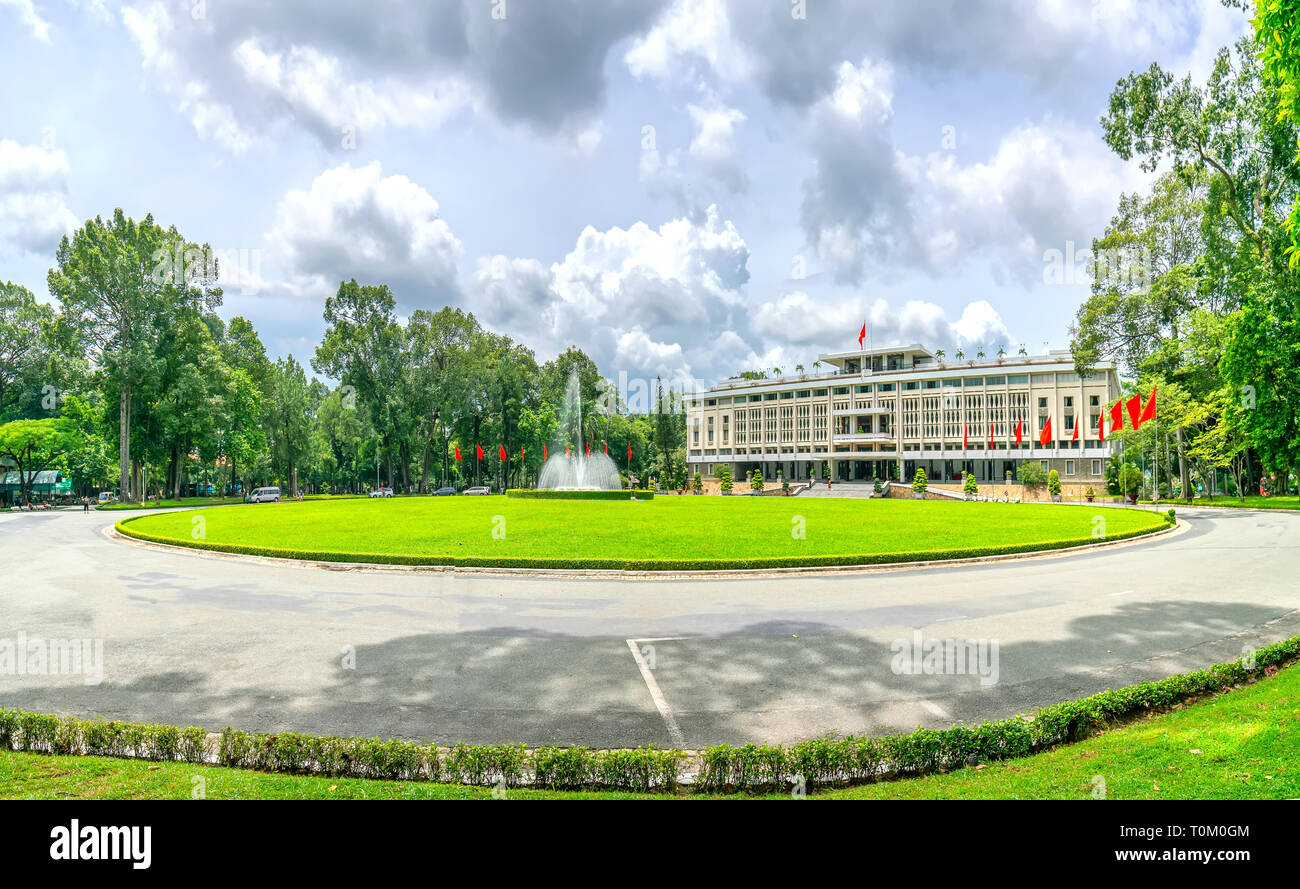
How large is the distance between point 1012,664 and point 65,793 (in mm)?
10106

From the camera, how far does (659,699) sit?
7719 millimetres

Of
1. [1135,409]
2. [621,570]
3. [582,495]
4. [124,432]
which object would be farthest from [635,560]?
[124,432]

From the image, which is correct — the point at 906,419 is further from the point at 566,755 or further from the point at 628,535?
the point at 566,755

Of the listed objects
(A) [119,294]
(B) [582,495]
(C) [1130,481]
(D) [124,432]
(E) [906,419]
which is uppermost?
(A) [119,294]

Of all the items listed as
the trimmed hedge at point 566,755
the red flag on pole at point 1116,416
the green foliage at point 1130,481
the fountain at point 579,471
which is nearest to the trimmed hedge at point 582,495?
the fountain at point 579,471

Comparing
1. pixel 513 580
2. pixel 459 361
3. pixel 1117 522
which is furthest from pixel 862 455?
pixel 513 580

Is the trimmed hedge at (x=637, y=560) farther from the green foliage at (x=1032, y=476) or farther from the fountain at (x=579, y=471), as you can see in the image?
the green foliage at (x=1032, y=476)

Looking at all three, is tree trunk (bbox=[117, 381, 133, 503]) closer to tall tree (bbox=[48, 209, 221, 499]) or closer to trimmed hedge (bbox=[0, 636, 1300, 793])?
tall tree (bbox=[48, 209, 221, 499])

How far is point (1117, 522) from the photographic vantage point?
32094 millimetres

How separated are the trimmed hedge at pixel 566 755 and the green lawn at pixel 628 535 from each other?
12376mm

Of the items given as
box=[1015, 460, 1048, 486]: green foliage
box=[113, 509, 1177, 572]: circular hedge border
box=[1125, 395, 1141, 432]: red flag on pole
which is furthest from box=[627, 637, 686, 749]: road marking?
box=[1015, 460, 1048, 486]: green foliage

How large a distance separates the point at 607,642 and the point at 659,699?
288 centimetres

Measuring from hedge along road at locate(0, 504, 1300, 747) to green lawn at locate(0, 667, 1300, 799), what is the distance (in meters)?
1.23
